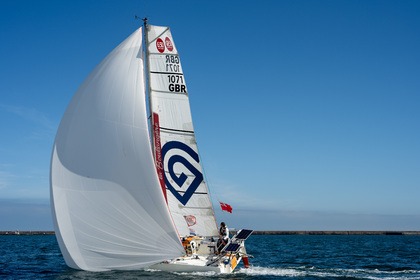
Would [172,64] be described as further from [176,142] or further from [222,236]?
[222,236]

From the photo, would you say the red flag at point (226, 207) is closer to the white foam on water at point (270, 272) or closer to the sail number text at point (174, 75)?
the white foam on water at point (270, 272)

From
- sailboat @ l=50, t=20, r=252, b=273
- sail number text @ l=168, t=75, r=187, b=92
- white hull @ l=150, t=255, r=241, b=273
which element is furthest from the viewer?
sail number text @ l=168, t=75, r=187, b=92

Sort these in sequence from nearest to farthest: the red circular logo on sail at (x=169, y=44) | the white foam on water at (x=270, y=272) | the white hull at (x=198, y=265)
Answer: the white hull at (x=198, y=265), the red circular logo on sail at (x=169, y=44), the white foam on water at (x=270, y=272)

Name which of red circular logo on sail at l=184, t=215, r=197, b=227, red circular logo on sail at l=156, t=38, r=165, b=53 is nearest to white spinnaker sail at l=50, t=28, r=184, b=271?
red circular logo on sail at l=156, t=38, r=165, b=53

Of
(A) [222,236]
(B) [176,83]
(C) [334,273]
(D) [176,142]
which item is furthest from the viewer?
(C) [334,273]

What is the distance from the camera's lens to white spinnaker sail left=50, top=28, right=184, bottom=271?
17094 millimetres

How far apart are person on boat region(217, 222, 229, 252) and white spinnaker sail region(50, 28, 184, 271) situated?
176 inches

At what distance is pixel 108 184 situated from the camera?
1742cm

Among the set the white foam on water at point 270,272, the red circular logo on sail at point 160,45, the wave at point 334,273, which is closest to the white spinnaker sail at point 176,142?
the red circular logo on sail at point 160,45

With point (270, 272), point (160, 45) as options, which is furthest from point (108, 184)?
point (270, 272)

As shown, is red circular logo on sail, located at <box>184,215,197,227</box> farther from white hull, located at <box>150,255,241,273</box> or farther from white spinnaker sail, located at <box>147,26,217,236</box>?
white hull, located at <box>150,255,241,273</box>

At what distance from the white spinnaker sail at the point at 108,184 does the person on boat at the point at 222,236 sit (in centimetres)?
447

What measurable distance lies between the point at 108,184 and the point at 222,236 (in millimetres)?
6769

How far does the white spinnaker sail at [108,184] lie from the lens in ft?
56.1
